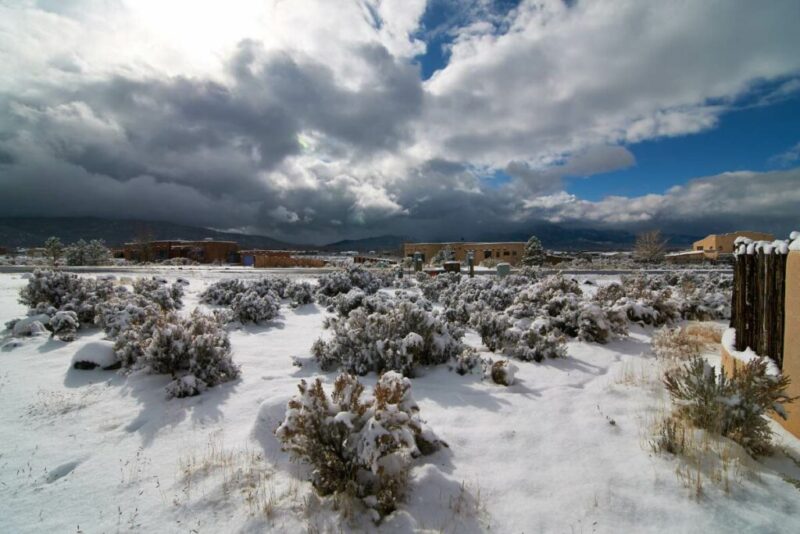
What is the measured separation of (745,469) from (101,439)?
6706mm

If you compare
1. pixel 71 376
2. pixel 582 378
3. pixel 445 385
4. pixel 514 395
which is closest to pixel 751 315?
pixel 582 378

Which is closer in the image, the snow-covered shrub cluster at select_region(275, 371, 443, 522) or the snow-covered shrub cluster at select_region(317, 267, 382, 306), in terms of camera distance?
the snow-covered shrub cluster at select_region(275, 371, 443, 522)

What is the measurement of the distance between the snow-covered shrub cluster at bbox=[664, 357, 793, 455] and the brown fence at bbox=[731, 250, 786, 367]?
511 mm

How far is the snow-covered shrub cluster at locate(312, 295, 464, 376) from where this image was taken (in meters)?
6.34

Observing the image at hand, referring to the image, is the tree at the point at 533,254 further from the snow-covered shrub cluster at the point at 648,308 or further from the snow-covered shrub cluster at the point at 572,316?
the snow-covered shrub cluster at the point at 572,316

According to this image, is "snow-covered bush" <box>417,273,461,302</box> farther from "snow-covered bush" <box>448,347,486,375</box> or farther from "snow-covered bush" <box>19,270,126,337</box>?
"snow-covered bush" <box>19,270,126,337</box>

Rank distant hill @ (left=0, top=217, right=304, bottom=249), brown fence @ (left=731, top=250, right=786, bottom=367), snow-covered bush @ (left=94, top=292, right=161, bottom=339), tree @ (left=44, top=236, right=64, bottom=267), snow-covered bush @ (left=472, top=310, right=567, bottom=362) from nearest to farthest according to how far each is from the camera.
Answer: brown fence @ (left=731, top=250, right=786, bottom=367) → snow-covered bush @ (left=472, top=310, right=567, bottom=362) → snow-covered bush @ (left=94, top=292, right=161, bottom=339) → tree @ (left=44, top=236, right=64, bottom=267) → distant hill @ (left=0, top=217, right=304, bottom=249)

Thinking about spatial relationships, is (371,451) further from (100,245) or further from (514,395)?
(100,245)

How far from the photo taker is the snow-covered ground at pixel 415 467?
305 centimetres

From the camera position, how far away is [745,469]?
3479 mm

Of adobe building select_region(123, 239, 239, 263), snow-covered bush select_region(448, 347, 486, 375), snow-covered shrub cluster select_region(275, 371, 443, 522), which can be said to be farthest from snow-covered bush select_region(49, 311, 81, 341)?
adobe building select_region(123, 239, 239, 263)

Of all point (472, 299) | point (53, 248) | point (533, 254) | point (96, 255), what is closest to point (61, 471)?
point (472, 299)

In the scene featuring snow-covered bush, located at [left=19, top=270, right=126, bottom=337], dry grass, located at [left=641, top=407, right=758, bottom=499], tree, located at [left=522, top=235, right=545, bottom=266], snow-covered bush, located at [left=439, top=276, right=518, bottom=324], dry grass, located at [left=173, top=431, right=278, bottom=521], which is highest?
tree, located at [left=522, top=235, right=545, bottom=266]

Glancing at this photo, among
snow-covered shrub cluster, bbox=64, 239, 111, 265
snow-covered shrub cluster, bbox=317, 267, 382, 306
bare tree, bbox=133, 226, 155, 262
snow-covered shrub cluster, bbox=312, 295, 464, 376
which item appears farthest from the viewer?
bare tree, bbox=133, 226, 155, 262
